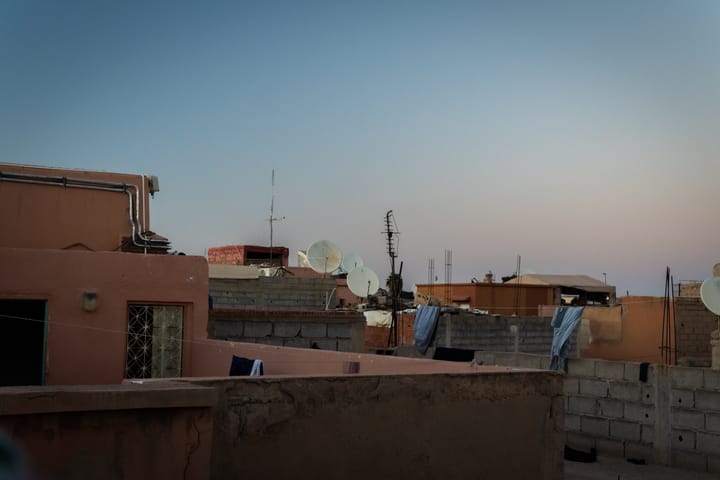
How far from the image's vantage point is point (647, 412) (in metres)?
12.1

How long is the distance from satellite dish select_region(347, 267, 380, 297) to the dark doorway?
1235cm

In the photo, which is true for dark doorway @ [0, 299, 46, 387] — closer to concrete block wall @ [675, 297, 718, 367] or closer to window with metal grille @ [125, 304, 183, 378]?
window with metal grille @ [125, 304, 183, 378]

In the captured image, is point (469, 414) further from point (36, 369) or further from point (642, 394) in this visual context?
point (36, 369)

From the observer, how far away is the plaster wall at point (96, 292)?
9.62 meters

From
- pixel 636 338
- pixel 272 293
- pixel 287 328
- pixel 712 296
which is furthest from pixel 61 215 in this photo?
pixel 636 338

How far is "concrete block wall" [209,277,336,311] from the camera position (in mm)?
21672

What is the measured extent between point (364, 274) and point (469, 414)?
1717 centimetres

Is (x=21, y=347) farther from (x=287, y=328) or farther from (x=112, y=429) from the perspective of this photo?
(x=112, y=429)

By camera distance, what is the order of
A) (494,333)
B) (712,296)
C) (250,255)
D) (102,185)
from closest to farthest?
1. (102,185)
2. (712,296)
3. (494,333)
4. (250,255)

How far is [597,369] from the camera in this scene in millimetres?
12820

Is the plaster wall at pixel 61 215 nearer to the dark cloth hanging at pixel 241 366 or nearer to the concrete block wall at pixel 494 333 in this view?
the dark cloth hanging at pixel 241 366

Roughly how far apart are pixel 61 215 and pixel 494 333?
1120 centimetres

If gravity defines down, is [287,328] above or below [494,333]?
above

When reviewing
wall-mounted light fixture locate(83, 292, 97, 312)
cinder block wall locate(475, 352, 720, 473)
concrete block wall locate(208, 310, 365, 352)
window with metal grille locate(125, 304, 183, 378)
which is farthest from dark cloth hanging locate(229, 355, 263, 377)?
cinder block wall locate(475, 352, 720, 473)
